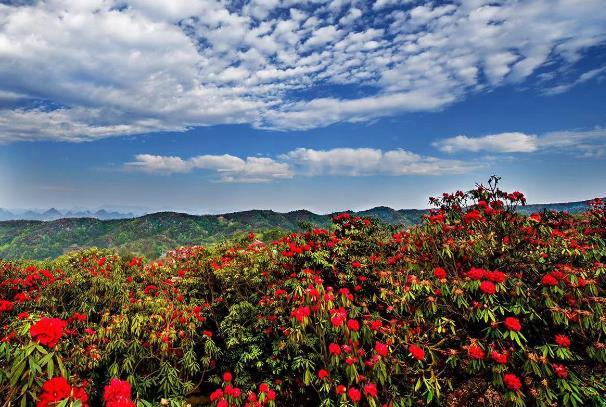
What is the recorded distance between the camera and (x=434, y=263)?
688 centimetres

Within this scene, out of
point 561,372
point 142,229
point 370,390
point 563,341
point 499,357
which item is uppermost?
point 563,341

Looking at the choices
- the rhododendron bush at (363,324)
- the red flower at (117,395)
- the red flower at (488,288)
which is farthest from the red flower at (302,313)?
the red flower at (117,395)

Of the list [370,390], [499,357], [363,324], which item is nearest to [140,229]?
[363,324]

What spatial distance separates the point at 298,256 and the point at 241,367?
2931 mm

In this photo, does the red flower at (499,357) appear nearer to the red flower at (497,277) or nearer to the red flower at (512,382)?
the red flower at (512,382)

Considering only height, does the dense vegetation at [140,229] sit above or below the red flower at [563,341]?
below

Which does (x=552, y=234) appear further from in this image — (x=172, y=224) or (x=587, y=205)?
(x=172, y=224)

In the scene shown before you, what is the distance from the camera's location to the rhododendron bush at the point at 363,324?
461cm

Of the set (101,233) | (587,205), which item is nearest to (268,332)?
(587,205)

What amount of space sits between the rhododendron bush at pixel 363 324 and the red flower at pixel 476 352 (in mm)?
23

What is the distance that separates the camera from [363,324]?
19.4 ft

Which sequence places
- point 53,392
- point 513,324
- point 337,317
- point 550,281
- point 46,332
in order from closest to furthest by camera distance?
point 53,392 → point 46,332 → point 513,324 → point 550,281 → point 337,317

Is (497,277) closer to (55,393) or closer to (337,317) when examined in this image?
(337,317)

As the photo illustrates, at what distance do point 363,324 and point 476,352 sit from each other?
1865mm
